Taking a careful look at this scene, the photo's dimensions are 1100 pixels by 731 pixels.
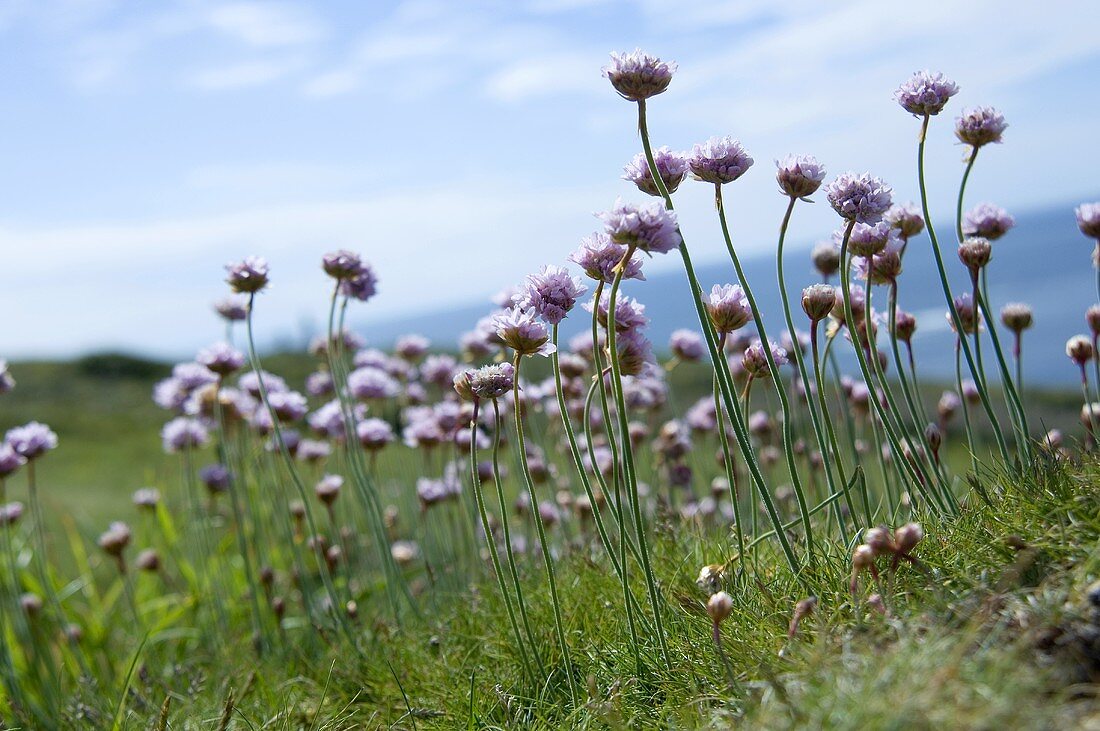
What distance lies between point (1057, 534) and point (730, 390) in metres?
0.74

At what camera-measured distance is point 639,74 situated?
216cm

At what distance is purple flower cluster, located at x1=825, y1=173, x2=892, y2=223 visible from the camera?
90.7 inches

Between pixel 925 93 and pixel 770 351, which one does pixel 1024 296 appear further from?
pixel 770 351

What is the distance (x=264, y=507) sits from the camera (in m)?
5.54

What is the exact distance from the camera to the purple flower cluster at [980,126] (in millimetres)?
2652

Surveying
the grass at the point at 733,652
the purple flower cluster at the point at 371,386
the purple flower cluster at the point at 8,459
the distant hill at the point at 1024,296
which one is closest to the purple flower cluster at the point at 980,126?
the grass at the point at 733,652

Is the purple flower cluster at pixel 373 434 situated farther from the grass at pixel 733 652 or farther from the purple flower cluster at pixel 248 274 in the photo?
the purple flower cluster at pixel 248 274

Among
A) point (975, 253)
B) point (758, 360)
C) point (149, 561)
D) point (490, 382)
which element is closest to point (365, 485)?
point (490, 382)

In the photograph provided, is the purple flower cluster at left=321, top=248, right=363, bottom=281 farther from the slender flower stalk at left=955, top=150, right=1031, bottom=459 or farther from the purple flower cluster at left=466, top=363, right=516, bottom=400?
the slender flower stalk at left=955, top=150, right=1031, bottom=459

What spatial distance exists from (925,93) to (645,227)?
0.99 m

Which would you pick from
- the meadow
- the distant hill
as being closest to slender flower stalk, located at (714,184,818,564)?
the meadow

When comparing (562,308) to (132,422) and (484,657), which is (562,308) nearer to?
(484,657)

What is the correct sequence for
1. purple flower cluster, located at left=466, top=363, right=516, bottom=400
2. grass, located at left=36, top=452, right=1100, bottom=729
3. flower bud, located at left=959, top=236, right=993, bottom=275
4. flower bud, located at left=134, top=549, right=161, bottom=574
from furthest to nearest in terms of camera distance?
flower bud, located at left=134, top=549, right=161, bottom=574, flower bud, located at left=959, top=236, right=993, bottom=275, purple flower cluster, located at left=466, top=363, right=516, bottom=400, grass, located at left=36, top=452, right=1100, bottom=729

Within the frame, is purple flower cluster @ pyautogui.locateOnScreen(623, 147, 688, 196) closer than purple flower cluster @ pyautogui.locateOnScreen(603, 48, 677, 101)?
No
